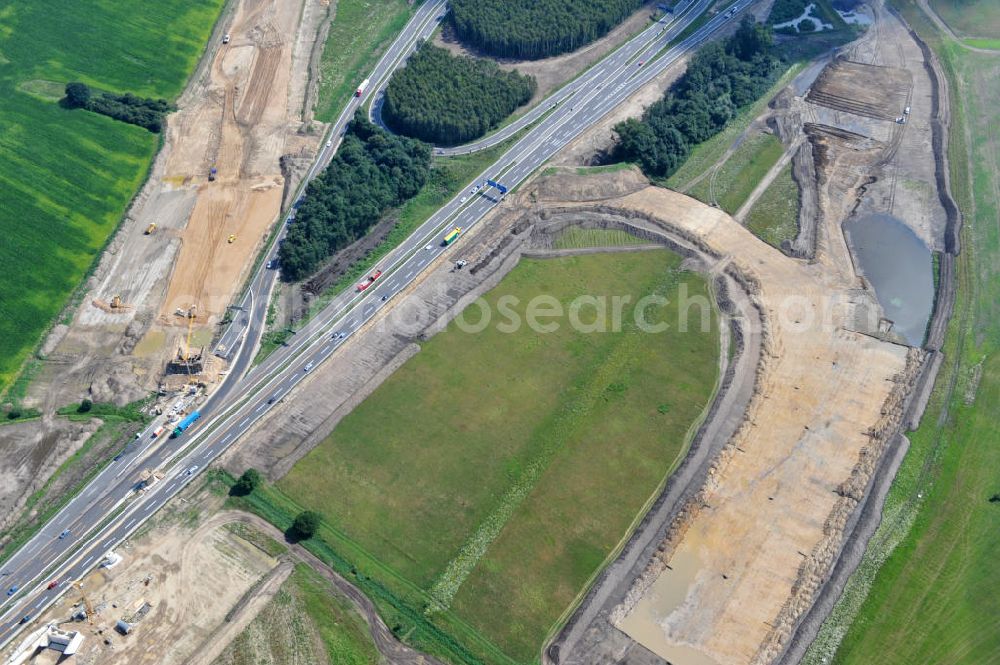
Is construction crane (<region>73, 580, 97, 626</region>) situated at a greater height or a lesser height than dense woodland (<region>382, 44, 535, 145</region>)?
lesser

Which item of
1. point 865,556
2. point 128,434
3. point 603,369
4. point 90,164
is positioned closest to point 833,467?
point 865,556

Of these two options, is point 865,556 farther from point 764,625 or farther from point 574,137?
point 574,137

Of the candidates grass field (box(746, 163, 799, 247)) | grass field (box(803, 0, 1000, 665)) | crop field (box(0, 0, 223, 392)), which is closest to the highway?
crop field (box(0, 0, 223, 392))

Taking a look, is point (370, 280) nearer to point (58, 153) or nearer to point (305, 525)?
point (305, 525)

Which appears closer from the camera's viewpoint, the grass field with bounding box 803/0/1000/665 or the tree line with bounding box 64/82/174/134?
the grass field with bounding box 803/0/1000/665

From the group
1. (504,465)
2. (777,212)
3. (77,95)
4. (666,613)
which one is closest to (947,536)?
(666,613)

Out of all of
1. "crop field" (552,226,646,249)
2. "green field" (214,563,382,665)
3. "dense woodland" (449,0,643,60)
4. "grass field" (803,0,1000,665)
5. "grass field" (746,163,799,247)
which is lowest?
"grass field" (803,0,1000,665)

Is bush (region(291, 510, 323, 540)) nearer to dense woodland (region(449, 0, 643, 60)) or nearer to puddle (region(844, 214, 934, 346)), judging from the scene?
puddle (region(844, 214, 934, 346))

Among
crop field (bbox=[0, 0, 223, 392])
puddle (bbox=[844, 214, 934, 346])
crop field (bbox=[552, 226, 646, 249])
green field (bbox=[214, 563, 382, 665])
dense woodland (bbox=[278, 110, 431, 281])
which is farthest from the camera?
crop field (bbox=[552, 226, 646, 249])

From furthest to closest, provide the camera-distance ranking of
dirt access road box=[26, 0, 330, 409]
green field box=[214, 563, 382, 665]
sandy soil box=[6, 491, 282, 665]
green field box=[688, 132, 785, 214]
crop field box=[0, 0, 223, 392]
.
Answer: green field box=[688, 132, 785, 214] < crop field box=[0, 0, 223, 392] < dirt access road box=[26, 0, 330, 409] < sandy soil box=[6, 491, 282, 665] < green field box=[214, 563, 382, 665]
